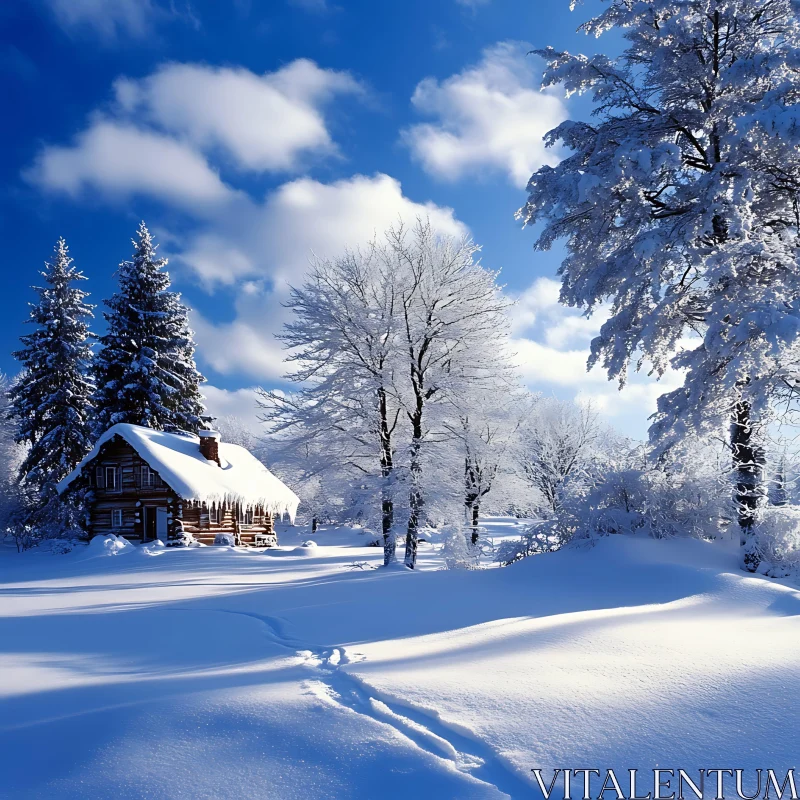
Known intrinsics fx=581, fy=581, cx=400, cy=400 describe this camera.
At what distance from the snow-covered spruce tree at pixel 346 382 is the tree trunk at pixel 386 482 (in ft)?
0.10

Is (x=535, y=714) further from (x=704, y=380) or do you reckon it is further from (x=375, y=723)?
(x=704, y=380)

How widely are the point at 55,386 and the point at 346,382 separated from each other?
870 inches

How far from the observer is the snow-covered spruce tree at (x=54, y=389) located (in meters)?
30.6

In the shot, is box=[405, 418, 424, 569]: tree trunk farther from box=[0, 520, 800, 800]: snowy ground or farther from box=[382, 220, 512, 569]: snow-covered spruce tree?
box=[0, 520, 800, 800]: snowy ground

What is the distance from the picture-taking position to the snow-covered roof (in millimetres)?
25503

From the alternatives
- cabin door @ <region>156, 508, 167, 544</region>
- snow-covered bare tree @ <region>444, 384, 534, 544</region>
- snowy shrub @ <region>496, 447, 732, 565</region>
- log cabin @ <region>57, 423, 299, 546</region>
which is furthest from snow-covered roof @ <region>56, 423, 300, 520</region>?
snowy shrub @ <region>496, 447, 732, 565</region>

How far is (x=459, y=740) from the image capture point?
319 cm

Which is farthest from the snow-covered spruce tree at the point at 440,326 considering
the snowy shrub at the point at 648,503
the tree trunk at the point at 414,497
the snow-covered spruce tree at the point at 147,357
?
the snow-covered spruce tree at the point at 147,357

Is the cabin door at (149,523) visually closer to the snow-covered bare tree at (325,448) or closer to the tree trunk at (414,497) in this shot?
the snow-covered bare tree at (325,448)

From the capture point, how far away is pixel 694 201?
10.9 m

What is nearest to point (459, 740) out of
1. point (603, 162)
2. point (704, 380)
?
point (704, 380)

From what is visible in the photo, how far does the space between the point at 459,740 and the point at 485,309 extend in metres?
15.9

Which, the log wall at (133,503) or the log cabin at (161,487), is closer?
the log cabin at (161,487)

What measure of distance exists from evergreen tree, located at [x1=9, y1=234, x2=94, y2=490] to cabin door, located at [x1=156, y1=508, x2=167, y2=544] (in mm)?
7459
